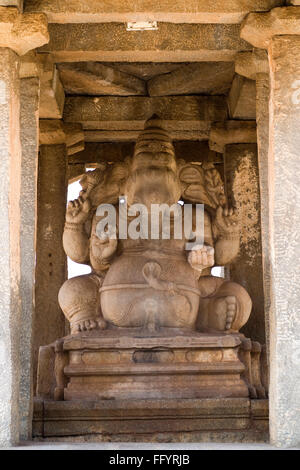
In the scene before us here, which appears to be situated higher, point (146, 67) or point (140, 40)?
point (146, 67)

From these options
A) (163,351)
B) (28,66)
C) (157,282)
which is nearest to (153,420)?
(163,351)

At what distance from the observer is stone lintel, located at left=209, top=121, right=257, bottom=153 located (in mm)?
10969

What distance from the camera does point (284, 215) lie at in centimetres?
754

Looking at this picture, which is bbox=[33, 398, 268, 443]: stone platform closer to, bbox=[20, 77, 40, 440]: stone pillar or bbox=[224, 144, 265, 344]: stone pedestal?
bbox=[20, 77, 40, 440]: stone pillar

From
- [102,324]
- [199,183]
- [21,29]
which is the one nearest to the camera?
[21,29]

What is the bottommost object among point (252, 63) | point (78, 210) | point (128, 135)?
point (78, 210)

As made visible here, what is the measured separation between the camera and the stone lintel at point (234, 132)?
36.0 feet

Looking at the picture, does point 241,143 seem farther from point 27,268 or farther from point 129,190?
point 27,268

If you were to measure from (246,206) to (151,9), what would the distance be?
11.1ft

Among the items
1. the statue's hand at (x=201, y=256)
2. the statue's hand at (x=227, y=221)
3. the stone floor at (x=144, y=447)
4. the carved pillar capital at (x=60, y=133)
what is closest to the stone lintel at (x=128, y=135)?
the carved pillar capital at (x=60, y=133)

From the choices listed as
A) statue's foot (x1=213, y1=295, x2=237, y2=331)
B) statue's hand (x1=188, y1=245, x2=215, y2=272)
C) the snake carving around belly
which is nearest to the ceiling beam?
statue's hand (x1=188, y1=245, x2=215, y2=272)

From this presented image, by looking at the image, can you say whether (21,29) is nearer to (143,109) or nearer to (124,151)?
(143,109)

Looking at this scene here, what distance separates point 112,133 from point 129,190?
187cm
